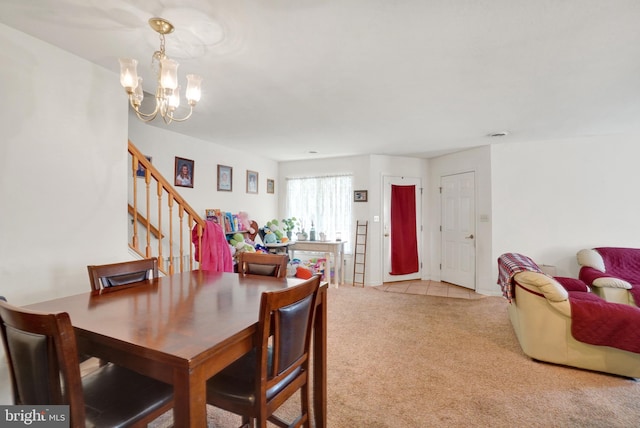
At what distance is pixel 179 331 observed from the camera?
101 centimetres

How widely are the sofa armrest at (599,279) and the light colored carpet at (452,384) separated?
3.56ft

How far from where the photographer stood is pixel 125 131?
226 cm

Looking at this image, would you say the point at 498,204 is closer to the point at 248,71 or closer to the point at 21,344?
the point at 248,71

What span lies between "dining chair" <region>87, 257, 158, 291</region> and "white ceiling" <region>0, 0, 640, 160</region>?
1.42m

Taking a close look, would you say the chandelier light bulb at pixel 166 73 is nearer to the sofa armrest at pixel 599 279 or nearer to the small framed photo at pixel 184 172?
the small framed photo at pixel 184 172

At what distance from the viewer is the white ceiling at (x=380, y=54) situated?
154 centimetres

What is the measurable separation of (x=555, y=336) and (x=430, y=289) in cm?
248

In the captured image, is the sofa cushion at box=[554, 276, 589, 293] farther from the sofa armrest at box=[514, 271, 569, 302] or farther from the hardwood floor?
the hardwood floor

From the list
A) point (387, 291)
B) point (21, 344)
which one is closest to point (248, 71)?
point (21, 344)

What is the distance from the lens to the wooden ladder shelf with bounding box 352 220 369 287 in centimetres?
523

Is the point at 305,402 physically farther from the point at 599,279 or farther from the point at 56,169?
the point at 599,279

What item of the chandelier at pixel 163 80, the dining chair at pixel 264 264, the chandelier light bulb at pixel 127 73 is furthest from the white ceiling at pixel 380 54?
→ the dining chair at pixel 264 264

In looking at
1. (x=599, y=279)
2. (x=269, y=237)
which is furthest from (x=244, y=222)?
(x=599, y=279)

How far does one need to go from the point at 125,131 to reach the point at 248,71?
3.57 ft
